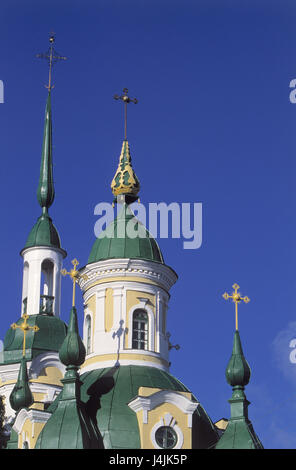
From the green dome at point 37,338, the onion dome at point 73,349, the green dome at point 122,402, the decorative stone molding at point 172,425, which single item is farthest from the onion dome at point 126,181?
the decorative stone molding at point 172,425

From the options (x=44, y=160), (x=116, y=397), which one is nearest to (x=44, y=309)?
(x=44, y=160)

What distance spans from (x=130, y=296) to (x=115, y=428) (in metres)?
6.28

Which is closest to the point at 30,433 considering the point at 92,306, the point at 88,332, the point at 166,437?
the point at 166,437

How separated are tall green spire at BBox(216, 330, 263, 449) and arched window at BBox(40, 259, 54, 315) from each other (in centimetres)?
1343

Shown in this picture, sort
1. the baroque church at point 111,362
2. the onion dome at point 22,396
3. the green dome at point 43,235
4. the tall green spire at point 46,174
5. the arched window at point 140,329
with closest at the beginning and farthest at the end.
Result: the baroque church at point 111,362 → the onion dome at point 22,396 → the arched window at point 140,329 → the green dome at point 43,235 → the tall green spire at point 46,174

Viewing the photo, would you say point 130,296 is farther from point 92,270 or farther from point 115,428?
point 115,428

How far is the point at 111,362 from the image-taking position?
Result: 142 ft

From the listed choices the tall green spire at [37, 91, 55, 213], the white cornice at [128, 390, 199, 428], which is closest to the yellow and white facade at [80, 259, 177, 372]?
the white cornice at [128, 390, 199, 428]

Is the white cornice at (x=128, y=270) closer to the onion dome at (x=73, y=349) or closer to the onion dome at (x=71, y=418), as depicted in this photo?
the onion dome at (x=73, y=349)

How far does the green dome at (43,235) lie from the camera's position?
52.9m

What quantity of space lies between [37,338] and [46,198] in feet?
22.8

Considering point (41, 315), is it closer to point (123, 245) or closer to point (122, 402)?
point (123, 245)

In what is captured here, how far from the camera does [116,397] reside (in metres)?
40.9

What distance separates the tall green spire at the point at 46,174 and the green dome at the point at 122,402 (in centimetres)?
1308
